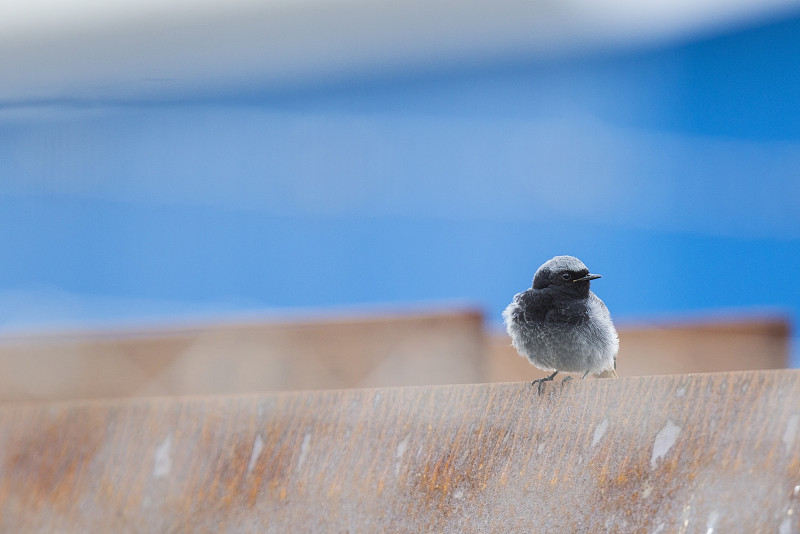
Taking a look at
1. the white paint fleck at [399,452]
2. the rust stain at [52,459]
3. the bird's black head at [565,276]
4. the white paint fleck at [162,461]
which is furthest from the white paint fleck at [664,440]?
the bird's black head at [565,276]

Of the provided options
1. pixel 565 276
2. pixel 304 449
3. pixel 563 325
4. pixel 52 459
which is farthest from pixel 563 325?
pixel 52 459

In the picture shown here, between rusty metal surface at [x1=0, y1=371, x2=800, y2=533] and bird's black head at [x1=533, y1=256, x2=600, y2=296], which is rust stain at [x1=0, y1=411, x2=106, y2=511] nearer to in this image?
rusty metal surface at [x1=0, y1=371, x2=800, y2=533]

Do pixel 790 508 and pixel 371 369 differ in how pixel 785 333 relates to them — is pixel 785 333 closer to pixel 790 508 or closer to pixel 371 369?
pixel 371 369

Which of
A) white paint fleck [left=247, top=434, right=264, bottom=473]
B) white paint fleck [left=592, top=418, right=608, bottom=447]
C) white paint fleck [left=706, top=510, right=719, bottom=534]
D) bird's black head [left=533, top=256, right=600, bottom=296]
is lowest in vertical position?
white paint fleck [left=247, top=434, right=264, bottom=473]

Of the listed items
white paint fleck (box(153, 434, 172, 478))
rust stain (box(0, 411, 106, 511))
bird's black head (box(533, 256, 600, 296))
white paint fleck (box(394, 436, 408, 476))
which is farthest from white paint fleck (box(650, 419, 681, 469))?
bird's black head (box(533, 256, 600, 296))

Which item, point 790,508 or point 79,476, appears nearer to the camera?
point 790,508

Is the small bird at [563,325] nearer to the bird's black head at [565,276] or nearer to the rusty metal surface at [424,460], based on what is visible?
the bird's black head at [565,276]

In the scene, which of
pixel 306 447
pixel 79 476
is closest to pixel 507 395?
pixel 306 447

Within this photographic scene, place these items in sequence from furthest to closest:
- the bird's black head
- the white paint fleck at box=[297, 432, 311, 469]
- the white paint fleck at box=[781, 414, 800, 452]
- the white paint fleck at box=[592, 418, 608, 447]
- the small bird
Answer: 1. the bird's black head
2. the small bird
3. the white paint fleck at box=[297, 432, 311, 469]
4. the white paint fleck at box=[592, 418, 608, 447]
5. the white paint fleck at box=[781, 414, 800, 452]
